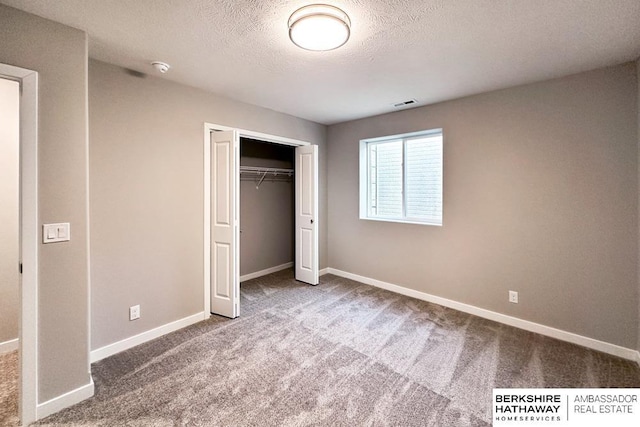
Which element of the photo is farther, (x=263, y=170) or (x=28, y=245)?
(x=263, y=170)

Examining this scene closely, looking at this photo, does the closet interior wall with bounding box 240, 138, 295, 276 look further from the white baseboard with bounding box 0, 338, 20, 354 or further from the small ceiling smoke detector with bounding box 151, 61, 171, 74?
the white baseboard with bounding box 0, 338, 20, 354

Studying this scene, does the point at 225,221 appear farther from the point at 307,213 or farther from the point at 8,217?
the point at 8,217

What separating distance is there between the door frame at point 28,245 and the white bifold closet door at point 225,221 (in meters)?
1.52

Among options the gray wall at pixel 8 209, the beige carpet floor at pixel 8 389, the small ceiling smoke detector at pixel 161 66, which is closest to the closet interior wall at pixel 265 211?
the small ceiling smoke detector at pixel 161 66

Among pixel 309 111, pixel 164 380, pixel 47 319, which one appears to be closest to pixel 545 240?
pixel 309 111

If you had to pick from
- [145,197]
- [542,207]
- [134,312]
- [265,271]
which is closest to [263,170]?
[265,271]

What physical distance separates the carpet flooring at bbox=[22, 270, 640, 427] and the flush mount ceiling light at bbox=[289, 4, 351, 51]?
2.36 metres

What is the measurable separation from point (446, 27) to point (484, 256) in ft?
7.74

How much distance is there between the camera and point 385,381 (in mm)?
2076

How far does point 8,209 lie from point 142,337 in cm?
162

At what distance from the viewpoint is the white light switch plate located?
5.76ft

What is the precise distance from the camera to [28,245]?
1694 millimetres

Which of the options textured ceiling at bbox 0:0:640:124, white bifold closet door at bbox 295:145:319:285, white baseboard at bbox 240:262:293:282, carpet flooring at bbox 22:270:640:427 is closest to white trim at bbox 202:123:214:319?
carpet flooring at bbox 22:270:640:427

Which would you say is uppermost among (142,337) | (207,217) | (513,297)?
(207,217)
